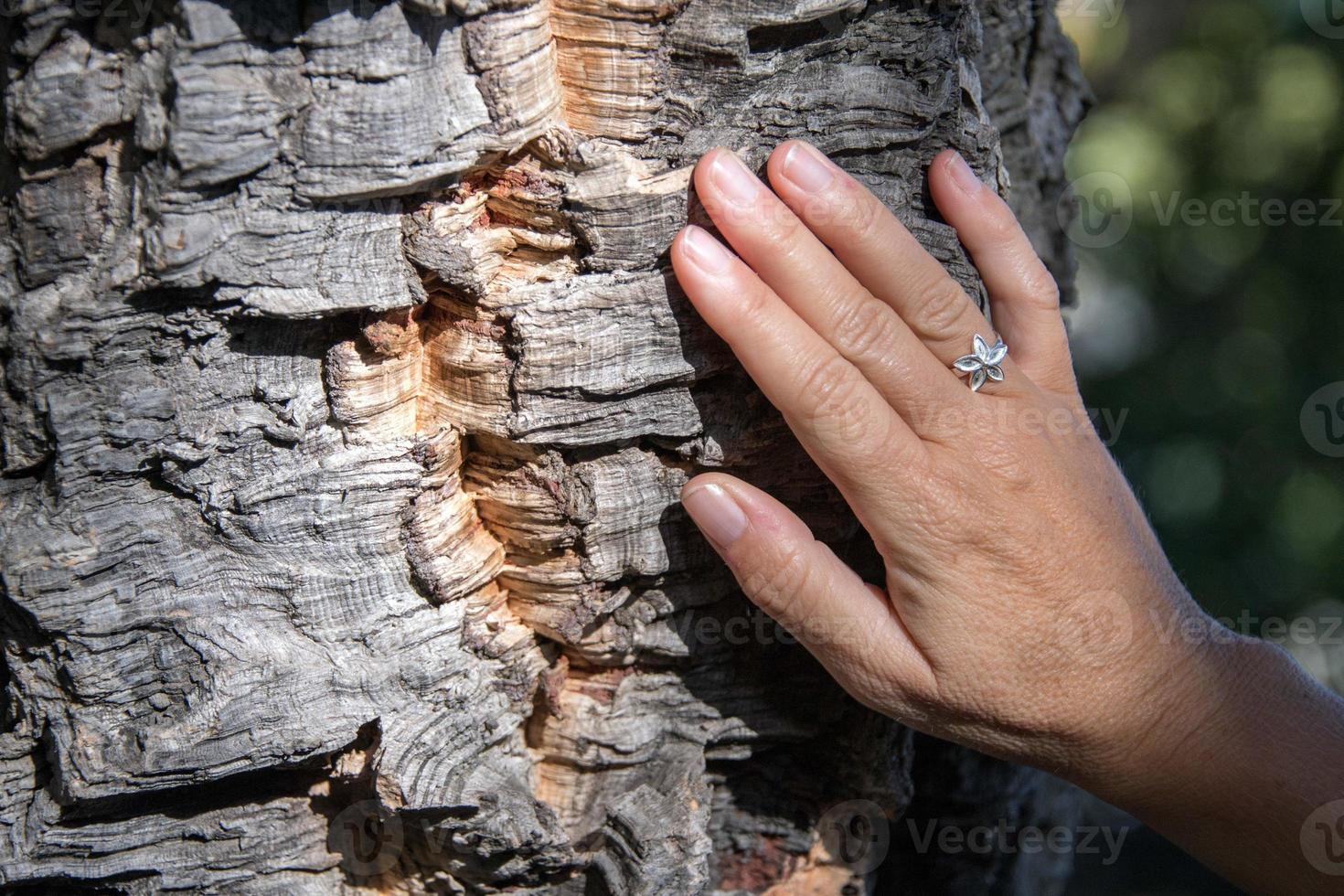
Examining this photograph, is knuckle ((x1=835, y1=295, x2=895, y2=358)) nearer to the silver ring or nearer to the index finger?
the index finger

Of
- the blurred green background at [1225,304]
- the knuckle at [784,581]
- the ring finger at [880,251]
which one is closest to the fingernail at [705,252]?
Result: the ring finger at [880,251]

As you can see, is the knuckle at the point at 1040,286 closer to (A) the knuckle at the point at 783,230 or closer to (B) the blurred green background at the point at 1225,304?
(A) the knuckle at the point at 783,230

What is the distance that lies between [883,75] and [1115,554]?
84 centimetres

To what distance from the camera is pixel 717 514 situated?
4.63ft

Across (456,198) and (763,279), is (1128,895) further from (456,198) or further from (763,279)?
(456,198)

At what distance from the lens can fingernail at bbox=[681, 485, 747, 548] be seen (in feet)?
4.61

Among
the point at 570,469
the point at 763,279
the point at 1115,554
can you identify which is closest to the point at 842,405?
the point at 763,279

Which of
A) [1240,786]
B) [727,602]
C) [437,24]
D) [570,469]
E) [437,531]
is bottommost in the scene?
[1240,786]

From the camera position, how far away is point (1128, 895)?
12.9ft

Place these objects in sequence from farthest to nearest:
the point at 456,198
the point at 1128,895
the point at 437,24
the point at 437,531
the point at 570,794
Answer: the point at 1128,895
the point at 570,794
the point at 437,531
the point at 456,198
the point at 437,24

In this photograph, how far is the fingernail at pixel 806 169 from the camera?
4.43 ft

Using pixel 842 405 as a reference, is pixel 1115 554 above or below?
below

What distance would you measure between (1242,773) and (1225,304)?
3.58 meters

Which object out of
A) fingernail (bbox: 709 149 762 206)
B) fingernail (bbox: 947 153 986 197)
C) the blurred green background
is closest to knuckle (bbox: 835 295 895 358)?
fingernail (bbox: 709 149 762 206)
